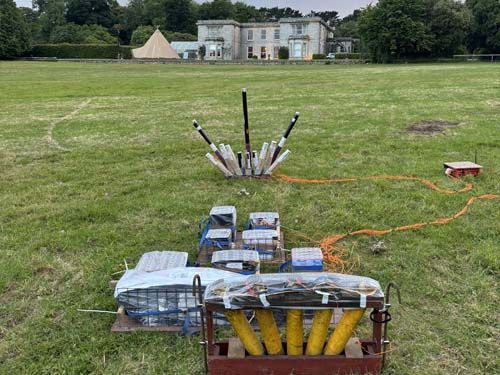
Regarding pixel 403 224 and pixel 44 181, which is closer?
pixel 403 224

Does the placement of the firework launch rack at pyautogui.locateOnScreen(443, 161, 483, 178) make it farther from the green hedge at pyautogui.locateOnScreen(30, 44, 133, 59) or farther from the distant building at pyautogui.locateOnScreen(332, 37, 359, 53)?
the distant building at pyautogui.locateOnScreen(332, 37, 359, 53)

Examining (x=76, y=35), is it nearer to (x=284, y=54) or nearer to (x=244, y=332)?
(x=284, y=54)

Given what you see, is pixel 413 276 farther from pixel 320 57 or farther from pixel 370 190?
pixel 320 57

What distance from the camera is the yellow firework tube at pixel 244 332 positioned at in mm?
2559

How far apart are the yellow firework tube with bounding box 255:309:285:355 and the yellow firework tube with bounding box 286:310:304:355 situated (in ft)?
0.21

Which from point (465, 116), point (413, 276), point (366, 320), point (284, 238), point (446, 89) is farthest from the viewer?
point (446, 89)

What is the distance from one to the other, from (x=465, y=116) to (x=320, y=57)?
175 ft

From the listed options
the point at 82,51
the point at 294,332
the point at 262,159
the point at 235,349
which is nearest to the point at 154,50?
the point at 82,51

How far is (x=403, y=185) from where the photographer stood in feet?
20.4

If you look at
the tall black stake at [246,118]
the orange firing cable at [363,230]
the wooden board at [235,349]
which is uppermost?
the tall black stake at [246,118]

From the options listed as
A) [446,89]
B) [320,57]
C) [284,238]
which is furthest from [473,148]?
[320,57]

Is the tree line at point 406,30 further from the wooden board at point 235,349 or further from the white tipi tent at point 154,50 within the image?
the wooden board at point 235,349

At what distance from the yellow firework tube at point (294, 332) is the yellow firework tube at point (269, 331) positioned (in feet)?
0.21

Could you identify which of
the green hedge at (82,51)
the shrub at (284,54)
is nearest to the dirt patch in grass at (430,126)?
the green hedge at (82,51)
